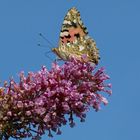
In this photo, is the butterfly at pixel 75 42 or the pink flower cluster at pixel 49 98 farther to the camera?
the butterfly at pixel 75 42

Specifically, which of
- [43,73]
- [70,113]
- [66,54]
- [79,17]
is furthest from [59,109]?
[79,17]

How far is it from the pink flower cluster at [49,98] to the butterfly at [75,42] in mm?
480

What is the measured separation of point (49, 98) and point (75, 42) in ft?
6.90

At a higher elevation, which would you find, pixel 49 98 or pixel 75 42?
pixel 75 42

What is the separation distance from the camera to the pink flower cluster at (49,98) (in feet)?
22.3

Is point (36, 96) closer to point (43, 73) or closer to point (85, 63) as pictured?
point (43, 73)

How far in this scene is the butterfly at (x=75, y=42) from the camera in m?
8.13

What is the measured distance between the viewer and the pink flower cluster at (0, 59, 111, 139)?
22.3 feet

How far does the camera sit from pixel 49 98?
6957 mm

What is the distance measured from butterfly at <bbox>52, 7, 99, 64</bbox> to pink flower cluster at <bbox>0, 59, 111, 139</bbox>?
1.58 ft

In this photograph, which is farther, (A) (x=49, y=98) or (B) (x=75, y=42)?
(B) (x=75, y=42)

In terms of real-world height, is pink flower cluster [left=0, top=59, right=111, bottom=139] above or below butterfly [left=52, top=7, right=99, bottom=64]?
below

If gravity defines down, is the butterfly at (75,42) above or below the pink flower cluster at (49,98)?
above

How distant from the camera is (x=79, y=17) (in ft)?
30.3
